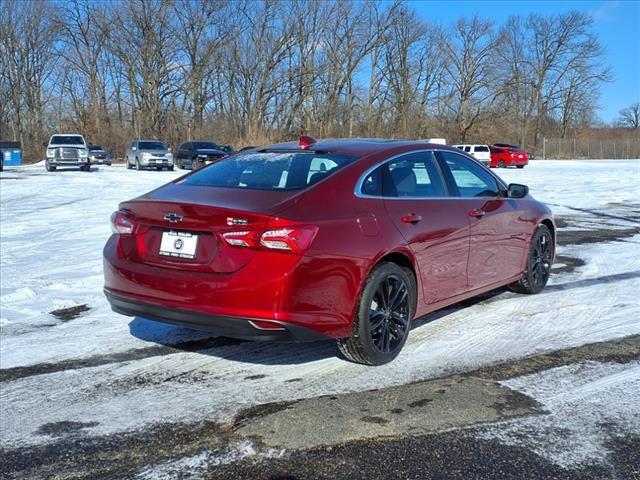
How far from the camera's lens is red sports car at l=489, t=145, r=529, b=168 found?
43.2 metres

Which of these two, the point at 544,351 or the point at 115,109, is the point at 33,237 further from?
the point at 115,109

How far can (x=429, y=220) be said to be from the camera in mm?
4680

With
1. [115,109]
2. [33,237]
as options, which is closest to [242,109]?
[115,109]

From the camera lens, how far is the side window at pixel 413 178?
4.58 meters

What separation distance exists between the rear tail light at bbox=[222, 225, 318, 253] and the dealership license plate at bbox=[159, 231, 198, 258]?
272 millimetres

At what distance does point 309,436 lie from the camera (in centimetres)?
327

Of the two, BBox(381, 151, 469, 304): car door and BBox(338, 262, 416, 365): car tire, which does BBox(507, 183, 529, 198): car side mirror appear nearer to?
BBox(381, 151, 469, 304): car door

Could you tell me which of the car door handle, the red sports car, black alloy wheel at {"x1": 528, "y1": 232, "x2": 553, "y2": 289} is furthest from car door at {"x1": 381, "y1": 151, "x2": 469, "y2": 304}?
the red sports car

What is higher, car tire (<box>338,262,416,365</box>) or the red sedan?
the red sedan

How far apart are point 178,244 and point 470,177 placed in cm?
279

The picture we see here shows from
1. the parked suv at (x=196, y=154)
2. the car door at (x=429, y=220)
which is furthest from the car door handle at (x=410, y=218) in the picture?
the parked suv at (x=196, y=154)

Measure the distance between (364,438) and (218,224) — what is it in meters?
1.49

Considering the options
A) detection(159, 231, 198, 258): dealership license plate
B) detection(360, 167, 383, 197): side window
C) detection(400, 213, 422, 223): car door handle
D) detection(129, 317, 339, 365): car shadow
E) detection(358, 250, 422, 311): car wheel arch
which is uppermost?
detection(360, 167, 383, 197): side window

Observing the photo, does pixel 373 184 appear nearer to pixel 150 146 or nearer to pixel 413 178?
pixel 413 178
